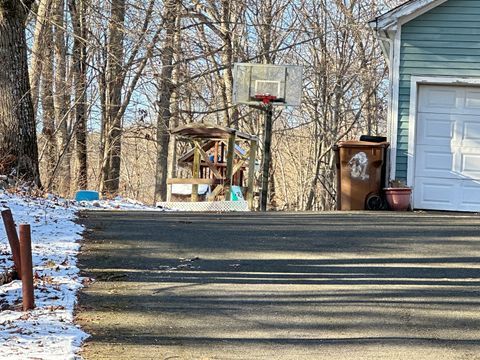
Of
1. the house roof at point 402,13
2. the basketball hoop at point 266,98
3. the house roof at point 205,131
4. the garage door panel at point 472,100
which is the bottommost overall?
the house roof at point 205,131

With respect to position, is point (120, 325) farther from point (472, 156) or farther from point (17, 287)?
point (472, 156)

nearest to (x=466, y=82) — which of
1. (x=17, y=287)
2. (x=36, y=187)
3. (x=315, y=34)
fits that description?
(x=36, y=187)

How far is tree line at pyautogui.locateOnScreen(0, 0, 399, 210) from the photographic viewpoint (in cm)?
2489

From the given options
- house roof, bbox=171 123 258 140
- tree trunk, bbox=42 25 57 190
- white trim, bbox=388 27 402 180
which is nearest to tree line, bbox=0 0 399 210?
tree trunk, bbox=42 25 57 190

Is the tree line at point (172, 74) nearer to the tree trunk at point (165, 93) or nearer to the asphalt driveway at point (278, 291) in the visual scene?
the tree trunk at point (165, 93)

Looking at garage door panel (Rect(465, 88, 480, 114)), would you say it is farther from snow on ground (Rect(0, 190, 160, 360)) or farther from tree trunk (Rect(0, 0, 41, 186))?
tree trunk (Rect(0, 0, 41, 186))

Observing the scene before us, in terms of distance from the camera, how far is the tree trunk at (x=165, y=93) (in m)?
25.1

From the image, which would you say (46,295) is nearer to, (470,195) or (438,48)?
(470,195)

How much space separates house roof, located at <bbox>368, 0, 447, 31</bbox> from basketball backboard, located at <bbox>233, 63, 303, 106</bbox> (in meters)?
4.73

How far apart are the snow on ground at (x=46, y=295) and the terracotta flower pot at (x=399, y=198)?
597cm

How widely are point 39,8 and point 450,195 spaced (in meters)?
15.4

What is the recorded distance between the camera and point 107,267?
7.72m

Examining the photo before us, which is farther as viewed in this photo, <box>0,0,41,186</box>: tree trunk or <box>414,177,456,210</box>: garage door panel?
<box>414,177,456,210</box>: garage door panel

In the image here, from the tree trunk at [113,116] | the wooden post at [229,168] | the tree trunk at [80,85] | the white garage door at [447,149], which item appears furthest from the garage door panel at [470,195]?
the tree trunk at [80,85]
